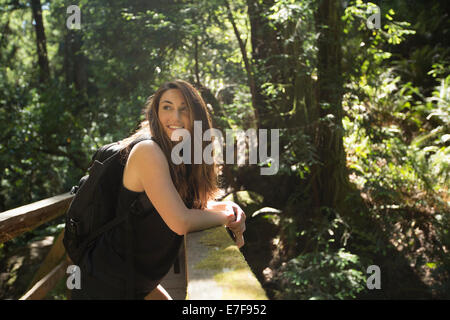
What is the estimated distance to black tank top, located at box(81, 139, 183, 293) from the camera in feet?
5.98

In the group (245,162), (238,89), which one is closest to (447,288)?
(245,162)

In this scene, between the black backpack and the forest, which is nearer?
the black backpack

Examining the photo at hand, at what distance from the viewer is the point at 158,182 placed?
1736 millimetres

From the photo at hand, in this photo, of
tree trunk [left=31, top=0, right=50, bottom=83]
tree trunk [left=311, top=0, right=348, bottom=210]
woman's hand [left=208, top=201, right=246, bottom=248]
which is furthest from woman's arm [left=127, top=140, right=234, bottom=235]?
tree trunk [left=31, top=0, right=50, bottom=83]

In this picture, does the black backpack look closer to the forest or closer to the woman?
the woman

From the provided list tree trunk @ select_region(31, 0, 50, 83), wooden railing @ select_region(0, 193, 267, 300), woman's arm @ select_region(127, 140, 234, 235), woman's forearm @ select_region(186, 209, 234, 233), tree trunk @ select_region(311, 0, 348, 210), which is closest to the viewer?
wooden railing @ select_region(0, 193, 267, 300)

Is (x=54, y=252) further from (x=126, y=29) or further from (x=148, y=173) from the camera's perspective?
(x=126, y=29)

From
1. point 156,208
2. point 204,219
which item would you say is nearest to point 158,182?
point 156,208

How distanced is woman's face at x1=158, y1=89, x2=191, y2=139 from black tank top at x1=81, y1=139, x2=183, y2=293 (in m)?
0.44

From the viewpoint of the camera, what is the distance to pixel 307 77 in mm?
6285

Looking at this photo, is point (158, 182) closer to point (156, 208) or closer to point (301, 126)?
point (156, 208)

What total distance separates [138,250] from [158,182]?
37 cm

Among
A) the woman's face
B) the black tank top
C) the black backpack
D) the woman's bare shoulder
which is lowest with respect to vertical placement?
the black tank top

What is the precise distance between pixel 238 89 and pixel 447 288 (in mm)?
4611
